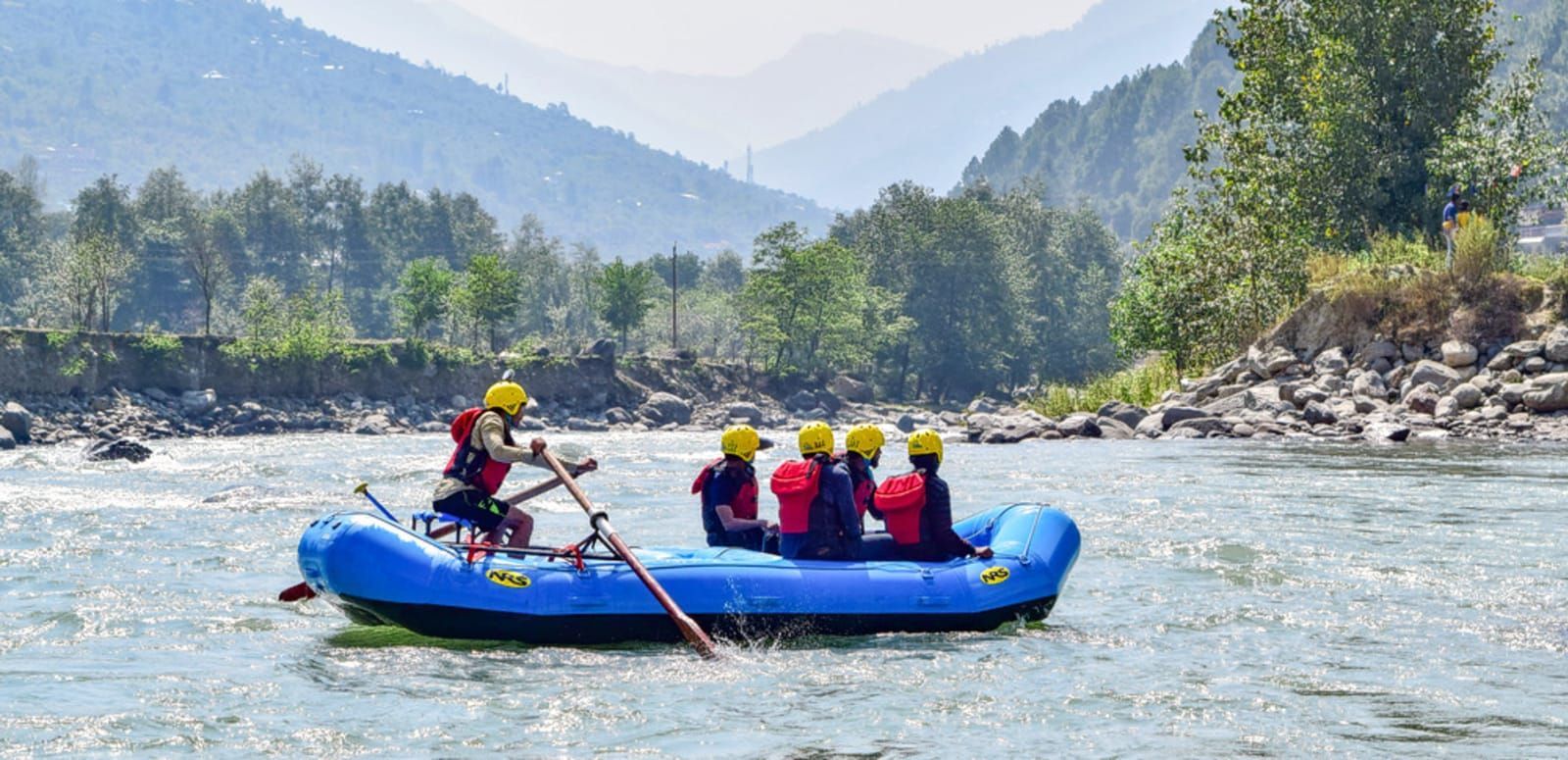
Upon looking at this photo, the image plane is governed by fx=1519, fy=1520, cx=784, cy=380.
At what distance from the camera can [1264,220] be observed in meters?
34.5

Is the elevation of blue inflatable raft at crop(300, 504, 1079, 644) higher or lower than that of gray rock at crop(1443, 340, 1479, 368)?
lower

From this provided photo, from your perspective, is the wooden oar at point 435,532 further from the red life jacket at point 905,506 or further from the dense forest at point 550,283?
the dense forest at point 550,283

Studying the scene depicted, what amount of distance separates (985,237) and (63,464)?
63587mm

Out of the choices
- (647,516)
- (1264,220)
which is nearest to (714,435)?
(1264,220)

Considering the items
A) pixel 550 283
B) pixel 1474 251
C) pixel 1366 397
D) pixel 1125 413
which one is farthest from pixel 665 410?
pixel 550 283

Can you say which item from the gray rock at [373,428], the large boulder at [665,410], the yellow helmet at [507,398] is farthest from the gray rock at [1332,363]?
the large boulder at [665,410]

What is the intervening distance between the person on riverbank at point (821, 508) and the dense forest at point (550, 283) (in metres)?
44.2

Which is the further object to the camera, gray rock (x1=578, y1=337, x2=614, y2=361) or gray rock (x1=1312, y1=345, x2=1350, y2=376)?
gray rock (x1=578, y1=337, x2=614, y2=361)

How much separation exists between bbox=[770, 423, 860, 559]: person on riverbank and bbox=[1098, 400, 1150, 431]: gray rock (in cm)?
2081

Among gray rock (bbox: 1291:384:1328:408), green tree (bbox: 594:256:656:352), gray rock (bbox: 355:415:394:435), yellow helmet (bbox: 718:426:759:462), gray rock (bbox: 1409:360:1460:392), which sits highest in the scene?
green tree (bbox: 594:256:656:352)

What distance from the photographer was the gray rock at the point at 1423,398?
26734 millimetres

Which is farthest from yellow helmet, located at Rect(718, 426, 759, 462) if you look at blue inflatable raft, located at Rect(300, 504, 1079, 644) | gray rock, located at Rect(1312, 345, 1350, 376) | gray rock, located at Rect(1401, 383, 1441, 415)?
gray rock, located at Rect(1312, 345, 1350, 376)

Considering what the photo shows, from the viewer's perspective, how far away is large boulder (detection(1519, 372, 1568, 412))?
25.2 m

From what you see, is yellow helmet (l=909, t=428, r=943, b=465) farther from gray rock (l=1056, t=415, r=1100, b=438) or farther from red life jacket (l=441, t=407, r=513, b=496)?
gray rock (l=1056, t=415, r=1100, b=438)
